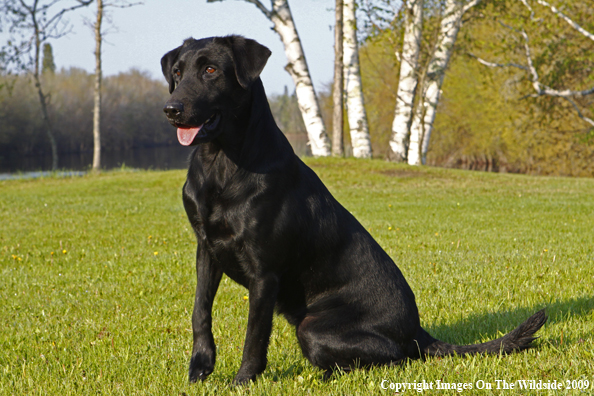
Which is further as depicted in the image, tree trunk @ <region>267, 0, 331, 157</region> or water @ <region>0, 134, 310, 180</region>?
water @ <region>0, 134, 310, 180</region>

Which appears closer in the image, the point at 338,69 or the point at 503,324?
the point at 503,324

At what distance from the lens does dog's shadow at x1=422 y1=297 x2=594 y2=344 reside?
158 inches

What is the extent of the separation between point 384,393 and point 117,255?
5.45 m

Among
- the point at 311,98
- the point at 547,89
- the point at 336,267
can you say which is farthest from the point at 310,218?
the point at 547,89

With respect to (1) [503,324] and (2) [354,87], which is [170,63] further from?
(2) [354,87]

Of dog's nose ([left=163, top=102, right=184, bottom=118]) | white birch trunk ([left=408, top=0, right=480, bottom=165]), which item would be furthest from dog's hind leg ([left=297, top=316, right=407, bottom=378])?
white birch trunk ([left=408, top=0, right=480, bottom=165])

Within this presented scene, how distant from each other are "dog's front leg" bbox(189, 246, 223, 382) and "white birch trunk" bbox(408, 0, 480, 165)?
688 inches

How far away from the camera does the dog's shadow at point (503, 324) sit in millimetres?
4012

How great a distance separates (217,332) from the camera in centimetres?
438

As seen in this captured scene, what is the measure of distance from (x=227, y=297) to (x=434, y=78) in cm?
1639

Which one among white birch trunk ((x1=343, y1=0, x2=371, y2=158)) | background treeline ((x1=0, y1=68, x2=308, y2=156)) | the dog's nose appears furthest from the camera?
background treeline ((x1=0, y1=68, x2=308, y2=156))

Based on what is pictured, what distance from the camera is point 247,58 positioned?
312 centimetres

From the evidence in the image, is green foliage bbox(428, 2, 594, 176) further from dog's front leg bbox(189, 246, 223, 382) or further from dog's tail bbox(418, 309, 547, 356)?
dog's front leg bbox(189, 246, 223, 382)

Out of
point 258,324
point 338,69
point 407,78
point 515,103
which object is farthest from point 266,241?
point 515,103
